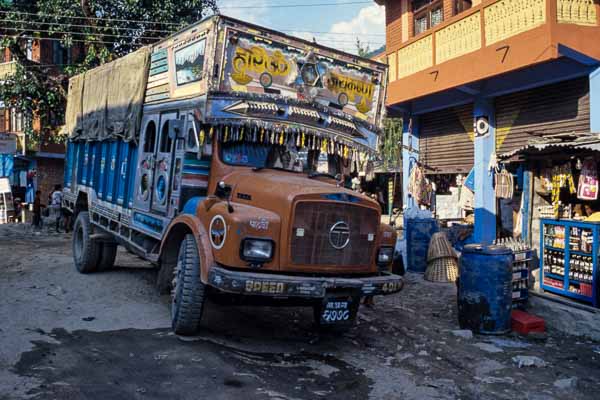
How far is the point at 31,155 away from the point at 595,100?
26.2m

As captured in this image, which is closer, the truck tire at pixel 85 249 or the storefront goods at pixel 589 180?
the storefront goods at pixel 589 180

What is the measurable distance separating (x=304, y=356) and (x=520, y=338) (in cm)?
264

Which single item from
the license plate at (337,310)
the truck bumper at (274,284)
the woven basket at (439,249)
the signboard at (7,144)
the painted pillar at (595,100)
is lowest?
the license plate at (337,310)

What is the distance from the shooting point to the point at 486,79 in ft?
34.9

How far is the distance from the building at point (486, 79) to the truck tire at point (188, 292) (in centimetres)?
538

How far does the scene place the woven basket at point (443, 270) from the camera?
938 cm

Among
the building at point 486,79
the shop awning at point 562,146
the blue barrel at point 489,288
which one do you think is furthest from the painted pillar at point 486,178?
the blue barrel at point 489,288

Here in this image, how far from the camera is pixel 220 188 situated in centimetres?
561

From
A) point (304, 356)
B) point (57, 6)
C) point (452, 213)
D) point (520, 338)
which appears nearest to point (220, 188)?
point (304, 356)

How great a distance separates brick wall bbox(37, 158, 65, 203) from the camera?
28375 mm

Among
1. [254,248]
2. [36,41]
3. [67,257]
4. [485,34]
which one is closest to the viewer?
[254,248]

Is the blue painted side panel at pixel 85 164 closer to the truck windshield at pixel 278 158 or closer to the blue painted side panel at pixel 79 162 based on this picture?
the blue painted side panel at pixel 79 162

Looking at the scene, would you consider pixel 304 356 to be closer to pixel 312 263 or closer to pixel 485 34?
pixel 312 263

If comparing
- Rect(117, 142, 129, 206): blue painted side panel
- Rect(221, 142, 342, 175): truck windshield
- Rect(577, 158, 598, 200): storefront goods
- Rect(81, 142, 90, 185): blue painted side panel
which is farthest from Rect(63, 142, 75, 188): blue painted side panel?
Rect(577, 158, 598, 200): storefront goods
